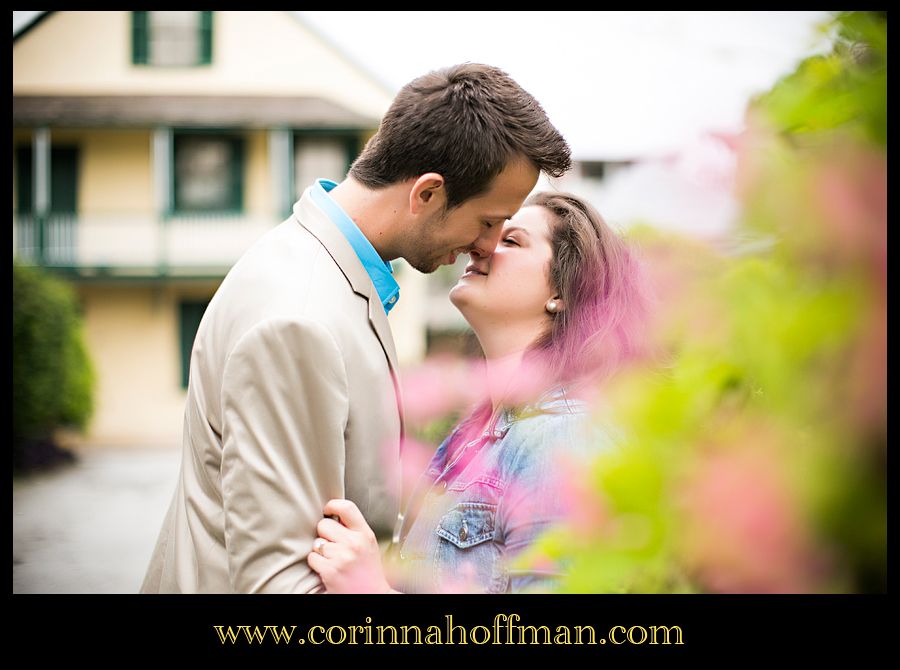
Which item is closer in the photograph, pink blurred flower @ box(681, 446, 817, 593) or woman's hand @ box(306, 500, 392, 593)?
pink blurred flower @ box(681, 446, 817, 593)

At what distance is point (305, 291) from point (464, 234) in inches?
20.9

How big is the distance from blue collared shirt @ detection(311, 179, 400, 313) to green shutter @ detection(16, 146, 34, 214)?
1688 cm

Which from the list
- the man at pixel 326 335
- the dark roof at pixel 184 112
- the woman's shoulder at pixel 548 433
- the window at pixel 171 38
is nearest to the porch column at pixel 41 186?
the dark roof at pixel 184 112

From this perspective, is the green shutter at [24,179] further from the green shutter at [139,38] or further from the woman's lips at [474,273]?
the woman's lips at [474,273]

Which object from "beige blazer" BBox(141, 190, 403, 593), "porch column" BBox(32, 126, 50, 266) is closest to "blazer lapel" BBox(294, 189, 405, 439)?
"beige blazer" BBox(141, 190, 403, 593)

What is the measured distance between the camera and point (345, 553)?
155 cm

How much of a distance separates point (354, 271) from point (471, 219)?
14.1 inches

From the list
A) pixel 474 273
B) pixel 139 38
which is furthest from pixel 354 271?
pixel 139 38

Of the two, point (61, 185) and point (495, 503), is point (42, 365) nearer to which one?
point (61, 185)

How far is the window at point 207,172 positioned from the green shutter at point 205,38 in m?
1.53

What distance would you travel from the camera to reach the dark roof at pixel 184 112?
15617 millimetres

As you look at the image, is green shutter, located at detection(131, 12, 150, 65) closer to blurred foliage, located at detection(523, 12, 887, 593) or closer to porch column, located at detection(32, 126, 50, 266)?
porch column, located at detection(32, 126, 50, 266)

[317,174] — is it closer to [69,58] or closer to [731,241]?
[69,58]

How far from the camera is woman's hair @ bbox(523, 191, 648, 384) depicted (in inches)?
86.0
